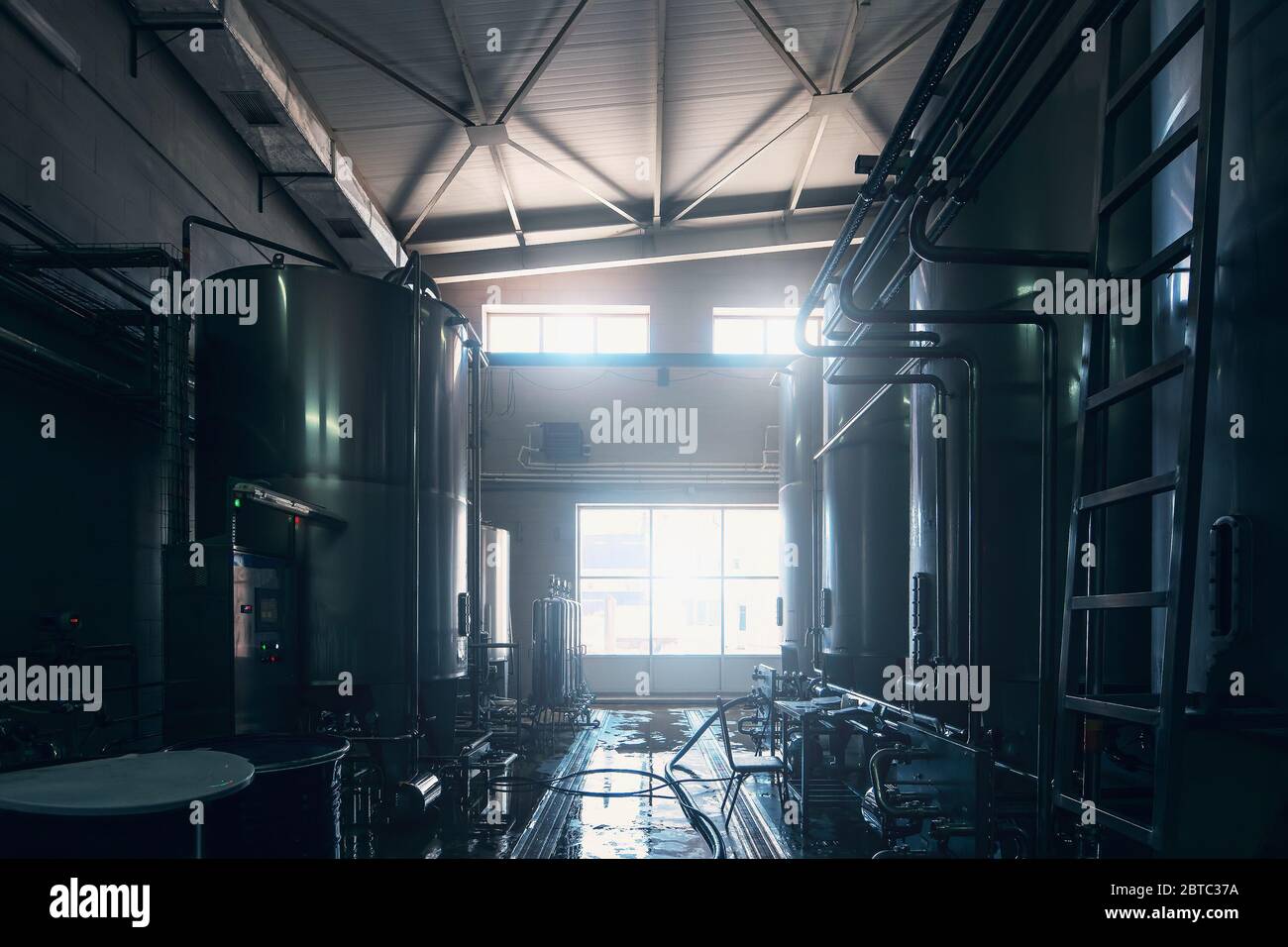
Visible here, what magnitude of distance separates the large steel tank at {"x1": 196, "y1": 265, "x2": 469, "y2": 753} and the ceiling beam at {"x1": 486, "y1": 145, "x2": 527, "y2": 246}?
454cm

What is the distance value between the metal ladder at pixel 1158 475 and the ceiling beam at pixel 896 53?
667 centimetres

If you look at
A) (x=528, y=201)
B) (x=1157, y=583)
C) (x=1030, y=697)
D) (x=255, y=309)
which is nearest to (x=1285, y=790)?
(x=1157, y=583)

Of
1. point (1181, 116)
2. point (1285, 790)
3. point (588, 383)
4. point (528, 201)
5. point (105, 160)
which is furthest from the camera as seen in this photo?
point (588, 383)

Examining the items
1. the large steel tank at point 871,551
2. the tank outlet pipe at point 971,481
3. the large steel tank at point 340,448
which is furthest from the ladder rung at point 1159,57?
the large steel tank at point 340,448

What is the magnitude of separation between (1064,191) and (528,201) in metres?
9.10

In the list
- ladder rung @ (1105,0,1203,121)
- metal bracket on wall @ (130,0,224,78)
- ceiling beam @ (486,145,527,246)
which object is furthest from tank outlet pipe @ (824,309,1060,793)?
ceiling beam @ (486,145,527,246)

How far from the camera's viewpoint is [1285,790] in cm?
192

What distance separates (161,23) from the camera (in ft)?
20.6

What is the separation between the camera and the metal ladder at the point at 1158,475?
1.99m

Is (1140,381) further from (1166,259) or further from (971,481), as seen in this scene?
(971,481)

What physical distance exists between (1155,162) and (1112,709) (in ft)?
4.71

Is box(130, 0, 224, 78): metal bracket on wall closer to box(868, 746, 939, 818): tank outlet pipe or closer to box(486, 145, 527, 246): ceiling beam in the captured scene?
box(486, 145, 527, 246): ceiling beam

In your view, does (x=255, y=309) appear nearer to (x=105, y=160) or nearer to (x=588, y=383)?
(x=105, y=160)

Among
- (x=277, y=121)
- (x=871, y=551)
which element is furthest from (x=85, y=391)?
(x=871, y=551)
